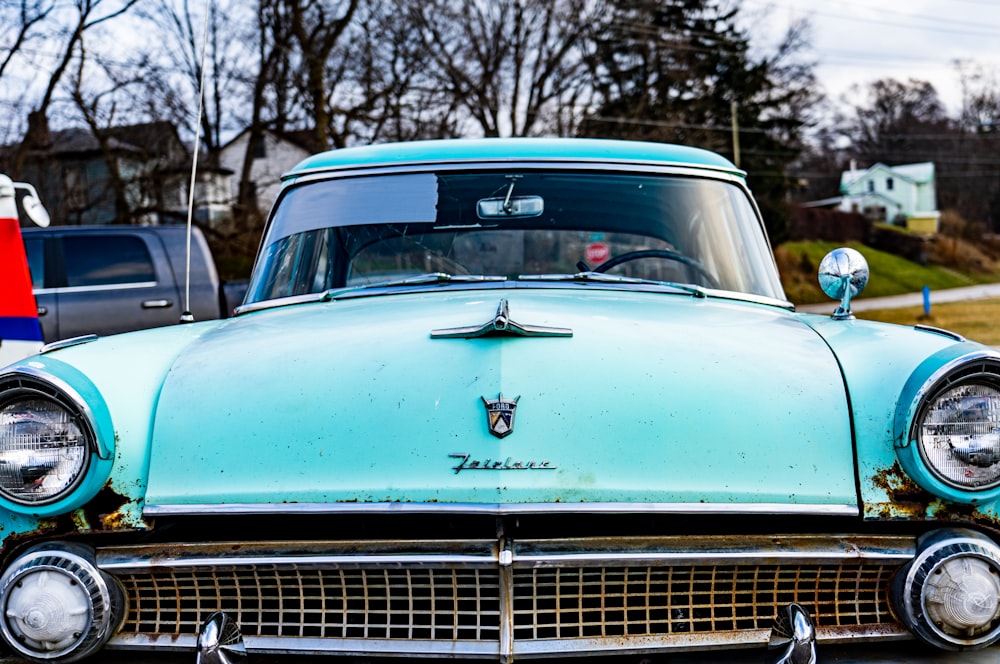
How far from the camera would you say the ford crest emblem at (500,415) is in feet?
6.27

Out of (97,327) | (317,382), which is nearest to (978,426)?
(317,382)

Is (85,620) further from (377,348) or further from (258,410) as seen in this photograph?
→ (377,348)

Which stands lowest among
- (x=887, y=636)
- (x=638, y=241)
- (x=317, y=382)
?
(x=887, y=636)

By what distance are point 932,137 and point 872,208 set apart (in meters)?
6.58

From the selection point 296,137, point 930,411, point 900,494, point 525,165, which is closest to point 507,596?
point 900,494

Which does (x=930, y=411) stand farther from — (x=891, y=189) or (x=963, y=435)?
(x=891, y=189)

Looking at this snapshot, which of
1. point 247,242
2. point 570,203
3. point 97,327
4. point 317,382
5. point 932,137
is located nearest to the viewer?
point 317,382

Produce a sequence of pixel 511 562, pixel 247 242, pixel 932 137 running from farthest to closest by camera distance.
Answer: pixel 932 137, pixel 247 242, pixel 511 562

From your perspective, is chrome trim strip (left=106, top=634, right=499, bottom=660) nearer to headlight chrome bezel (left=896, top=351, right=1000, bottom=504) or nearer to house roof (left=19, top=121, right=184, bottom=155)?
headlight chrome bezel (left=896, top=351, right=1000, bottom=504)

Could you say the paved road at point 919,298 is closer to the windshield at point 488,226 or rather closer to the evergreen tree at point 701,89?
the evergreen tree at point 701,89

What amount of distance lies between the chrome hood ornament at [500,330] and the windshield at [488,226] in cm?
98

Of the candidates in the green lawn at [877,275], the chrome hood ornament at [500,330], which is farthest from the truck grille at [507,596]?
the green lawn at [877,275]

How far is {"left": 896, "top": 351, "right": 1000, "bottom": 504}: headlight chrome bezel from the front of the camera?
192 centimetres

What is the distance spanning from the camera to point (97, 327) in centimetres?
867
